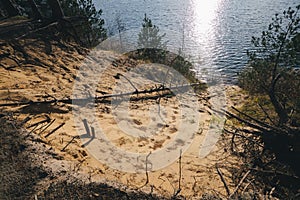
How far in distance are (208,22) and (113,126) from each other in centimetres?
1874

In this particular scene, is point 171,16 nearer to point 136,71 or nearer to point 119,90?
point 136,71

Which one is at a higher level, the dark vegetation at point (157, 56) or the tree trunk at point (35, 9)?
the tree trunk at point (35, 9)

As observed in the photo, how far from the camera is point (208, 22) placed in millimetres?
21172

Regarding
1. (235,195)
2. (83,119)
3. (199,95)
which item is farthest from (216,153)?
(199,95)

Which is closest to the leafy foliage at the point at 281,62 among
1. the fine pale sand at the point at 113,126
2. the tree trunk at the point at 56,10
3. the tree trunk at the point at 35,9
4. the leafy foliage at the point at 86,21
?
the fine pale sand at the point at 113,126

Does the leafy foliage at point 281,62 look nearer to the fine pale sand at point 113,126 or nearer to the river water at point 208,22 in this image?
the fine pale sand at point 113,126

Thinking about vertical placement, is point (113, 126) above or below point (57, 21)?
below

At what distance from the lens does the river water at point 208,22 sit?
1469cm

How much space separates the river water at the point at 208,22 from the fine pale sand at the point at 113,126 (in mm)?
7011

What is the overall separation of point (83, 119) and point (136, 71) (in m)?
4.65

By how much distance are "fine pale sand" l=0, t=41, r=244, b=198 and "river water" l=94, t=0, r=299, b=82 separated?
7.01 metres

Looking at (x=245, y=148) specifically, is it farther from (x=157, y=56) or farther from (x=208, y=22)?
(x=208, y=22)

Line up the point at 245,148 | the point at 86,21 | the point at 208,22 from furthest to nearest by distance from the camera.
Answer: the point at 208,22 → the point at 86,21 → the point at 245,148

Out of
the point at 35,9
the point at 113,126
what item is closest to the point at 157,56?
the point at 35,9
